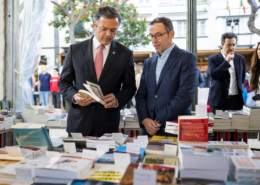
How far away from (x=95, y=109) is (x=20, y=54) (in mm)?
2705

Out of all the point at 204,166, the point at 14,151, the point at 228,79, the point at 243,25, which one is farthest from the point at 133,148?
the point at 243,25

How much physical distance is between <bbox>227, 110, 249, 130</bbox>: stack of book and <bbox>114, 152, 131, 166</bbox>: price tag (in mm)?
1802

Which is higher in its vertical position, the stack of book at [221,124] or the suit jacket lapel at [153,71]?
the suit jacket lapel at [153,71]

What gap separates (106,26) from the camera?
173cm

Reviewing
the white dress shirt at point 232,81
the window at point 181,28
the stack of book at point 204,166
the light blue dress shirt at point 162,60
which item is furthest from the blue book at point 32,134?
the window at point 181,28

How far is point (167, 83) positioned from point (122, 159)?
0.84 m

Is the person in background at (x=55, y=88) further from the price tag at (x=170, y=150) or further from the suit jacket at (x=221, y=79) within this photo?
the price tag at (x=170, y=150)

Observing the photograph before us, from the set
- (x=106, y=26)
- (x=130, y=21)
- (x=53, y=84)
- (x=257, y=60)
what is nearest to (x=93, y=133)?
(x=106, y=26)

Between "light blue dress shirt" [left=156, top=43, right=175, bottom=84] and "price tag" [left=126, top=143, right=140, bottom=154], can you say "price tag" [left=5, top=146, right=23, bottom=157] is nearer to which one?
"price tag" [left=126, top=143, right=140, bottom=154]

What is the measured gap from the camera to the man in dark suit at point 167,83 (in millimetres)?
1720

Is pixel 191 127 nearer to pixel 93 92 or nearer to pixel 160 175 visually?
pixel 160 175

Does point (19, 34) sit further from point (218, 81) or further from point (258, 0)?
point (258, 0)

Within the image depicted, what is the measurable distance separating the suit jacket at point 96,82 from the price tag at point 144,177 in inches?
39.7

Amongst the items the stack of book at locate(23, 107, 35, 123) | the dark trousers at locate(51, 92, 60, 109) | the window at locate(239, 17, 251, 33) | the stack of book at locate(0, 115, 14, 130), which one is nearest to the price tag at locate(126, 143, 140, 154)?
the stack of book at locate(0, 115, 14, 130)
